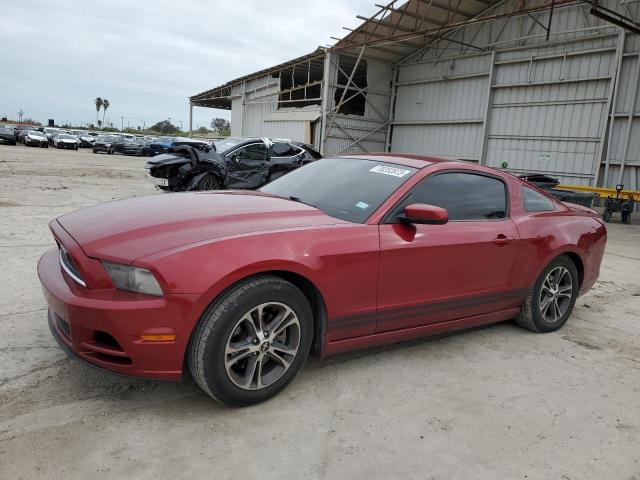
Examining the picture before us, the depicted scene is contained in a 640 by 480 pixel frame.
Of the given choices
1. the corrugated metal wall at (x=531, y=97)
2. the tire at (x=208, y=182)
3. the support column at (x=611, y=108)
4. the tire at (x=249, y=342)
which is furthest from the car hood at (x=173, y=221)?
the corrugated metal wall at (x=531, y=97)

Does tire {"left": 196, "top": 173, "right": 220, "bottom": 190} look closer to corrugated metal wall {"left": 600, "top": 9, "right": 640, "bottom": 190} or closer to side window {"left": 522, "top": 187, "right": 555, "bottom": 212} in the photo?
side window {"left": 522, "top": 187, "right": 555, "bottom": 212}

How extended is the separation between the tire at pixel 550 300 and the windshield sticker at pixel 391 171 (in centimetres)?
157

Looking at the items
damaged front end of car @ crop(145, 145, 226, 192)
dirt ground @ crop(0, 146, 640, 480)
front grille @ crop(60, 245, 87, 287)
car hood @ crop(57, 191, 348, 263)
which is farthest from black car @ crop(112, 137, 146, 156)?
front grille @ crop(60, 245, 87, 287)

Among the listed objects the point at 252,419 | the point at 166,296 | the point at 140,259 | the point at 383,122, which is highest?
the point at 383,122

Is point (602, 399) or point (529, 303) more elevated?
point (529, 303)

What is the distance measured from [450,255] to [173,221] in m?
1.83

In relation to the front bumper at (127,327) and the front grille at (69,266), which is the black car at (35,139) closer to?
the front grille at (69,266)

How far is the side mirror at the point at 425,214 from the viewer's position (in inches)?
119

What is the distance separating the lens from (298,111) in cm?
2327

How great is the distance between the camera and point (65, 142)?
35594 millimetres

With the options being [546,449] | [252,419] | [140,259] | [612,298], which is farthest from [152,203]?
[612,298]

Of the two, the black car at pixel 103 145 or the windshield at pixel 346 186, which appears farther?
the black car at pixel 103 145

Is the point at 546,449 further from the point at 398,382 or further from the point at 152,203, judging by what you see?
the point at 152,203

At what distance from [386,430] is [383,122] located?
830 inches
